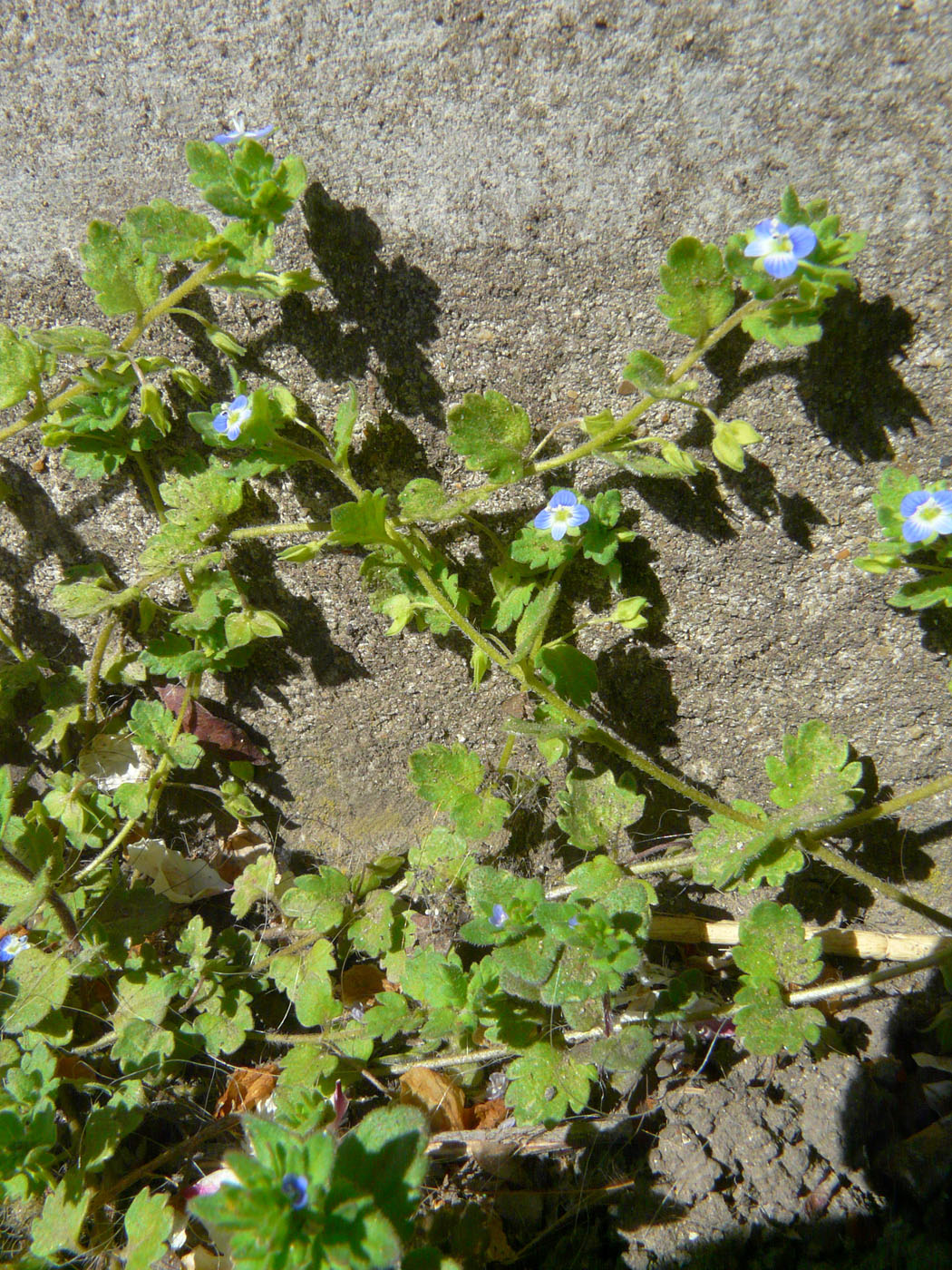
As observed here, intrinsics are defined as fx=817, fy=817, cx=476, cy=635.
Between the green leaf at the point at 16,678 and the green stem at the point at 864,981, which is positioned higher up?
the green leaf at the point at 16,678

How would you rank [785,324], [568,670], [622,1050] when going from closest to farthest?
[785,324] → [622,1050] → [568,670]

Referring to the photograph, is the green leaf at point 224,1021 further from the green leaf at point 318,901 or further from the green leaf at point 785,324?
the green leaf at point 785,324

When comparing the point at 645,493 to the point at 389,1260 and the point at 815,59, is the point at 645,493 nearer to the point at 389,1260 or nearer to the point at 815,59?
the point at 815,59

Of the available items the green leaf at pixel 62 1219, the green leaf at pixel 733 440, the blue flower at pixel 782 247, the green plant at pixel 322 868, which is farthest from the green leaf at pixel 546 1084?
the blue flower at pixel 782 247

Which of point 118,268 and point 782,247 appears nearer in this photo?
point 782,247

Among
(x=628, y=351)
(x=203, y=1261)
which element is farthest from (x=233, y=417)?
(x=203, y=1261)

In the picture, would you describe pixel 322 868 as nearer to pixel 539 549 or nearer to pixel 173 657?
pixel 173 657
